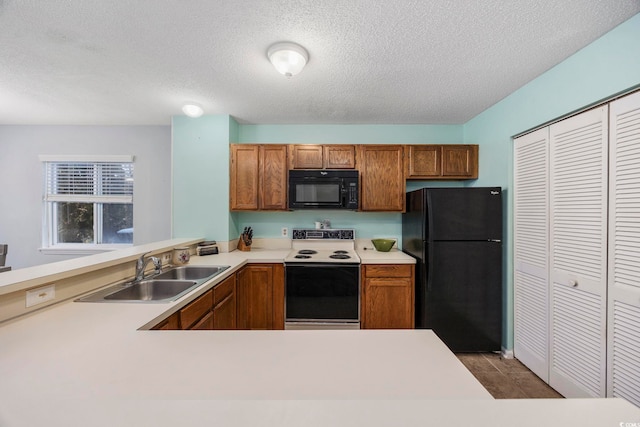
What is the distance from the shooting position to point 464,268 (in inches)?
94.2

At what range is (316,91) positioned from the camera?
231 cm

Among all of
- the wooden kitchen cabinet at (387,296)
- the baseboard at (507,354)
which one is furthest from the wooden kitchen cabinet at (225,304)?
the baseboard at (507,354)

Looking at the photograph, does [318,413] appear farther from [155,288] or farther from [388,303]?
[388,303]

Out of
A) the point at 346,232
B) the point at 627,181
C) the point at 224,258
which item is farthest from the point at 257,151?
the point at 627,181

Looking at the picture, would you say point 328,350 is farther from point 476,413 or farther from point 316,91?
point 316,91

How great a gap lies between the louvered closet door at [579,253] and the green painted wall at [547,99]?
0.49ft

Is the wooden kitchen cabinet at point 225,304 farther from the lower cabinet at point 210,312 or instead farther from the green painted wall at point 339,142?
the green painted wall at point 339,142

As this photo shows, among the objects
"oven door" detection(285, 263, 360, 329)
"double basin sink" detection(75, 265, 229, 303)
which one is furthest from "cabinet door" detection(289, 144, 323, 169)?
"double basin sink" detection(75, 265, 229, 303)

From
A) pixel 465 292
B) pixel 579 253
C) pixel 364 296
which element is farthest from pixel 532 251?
pixel 364 296

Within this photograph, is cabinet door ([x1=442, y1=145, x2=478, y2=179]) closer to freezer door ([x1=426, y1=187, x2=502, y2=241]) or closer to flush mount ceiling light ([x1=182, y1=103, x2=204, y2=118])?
freezer door ([x1=426, y1=187, x2=502, y2=241])

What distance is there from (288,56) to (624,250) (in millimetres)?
2392

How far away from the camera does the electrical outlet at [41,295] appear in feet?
4.09

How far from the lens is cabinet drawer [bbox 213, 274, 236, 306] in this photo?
1.92 m

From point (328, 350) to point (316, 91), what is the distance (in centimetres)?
215
